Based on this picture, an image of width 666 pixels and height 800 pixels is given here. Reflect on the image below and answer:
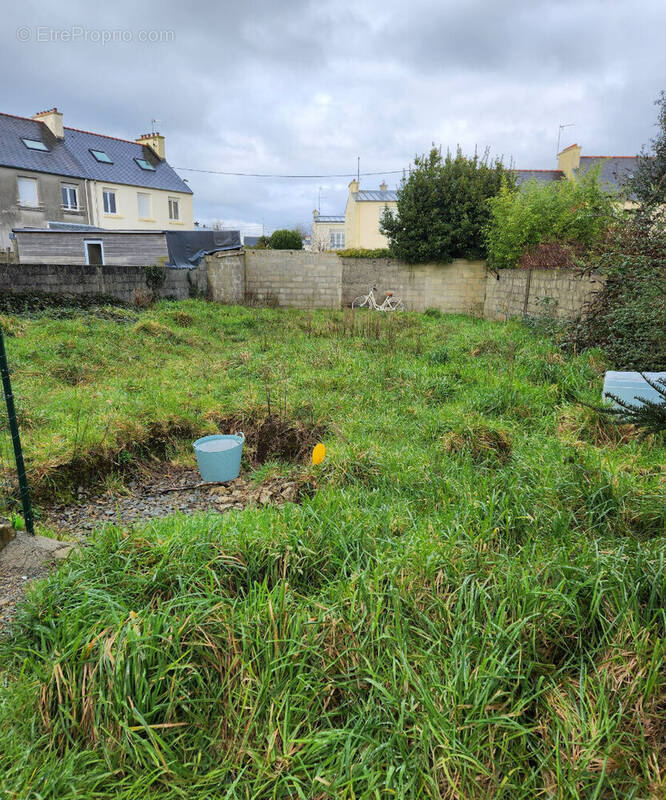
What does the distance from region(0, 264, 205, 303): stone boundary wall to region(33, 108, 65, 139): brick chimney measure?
14.2m

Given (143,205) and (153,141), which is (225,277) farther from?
(153,141)

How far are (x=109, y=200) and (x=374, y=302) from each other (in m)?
15.2

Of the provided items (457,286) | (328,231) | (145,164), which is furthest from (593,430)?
(328,231)

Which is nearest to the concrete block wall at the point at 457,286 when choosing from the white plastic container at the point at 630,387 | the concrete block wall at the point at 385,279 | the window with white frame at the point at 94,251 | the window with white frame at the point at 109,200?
the concrete block wall at the point at 385,279

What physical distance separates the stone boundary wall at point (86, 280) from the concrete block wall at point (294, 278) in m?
2.08

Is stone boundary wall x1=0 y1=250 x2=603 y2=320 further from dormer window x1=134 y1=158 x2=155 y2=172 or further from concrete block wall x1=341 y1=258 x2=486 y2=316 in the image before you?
dormer window x1=134 y1=158 x2=155 y2=172

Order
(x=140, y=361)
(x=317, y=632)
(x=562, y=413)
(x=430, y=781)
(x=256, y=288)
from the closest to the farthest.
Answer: (x=430, y=781) < (x=317, y=632) < (x=562, y=413) < (x=140, y=361) < (x=256, y=288)

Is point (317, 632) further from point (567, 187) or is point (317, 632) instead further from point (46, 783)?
point (567, 187)

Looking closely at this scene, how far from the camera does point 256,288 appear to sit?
14.0 m

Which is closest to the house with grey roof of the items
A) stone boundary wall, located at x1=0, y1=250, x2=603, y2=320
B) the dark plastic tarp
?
the dark plastic tarp

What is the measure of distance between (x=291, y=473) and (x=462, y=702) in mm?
2393

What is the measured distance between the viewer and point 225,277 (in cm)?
1327

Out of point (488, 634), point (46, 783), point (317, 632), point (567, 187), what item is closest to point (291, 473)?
point (317, 632)

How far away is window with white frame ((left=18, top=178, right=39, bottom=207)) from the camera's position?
18.8 m
